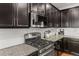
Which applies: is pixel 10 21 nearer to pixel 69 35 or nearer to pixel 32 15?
pixel 32 15

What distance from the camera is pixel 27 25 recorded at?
1.03 metres

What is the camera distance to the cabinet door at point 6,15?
0.75 meters

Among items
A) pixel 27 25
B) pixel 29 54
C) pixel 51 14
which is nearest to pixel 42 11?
pixel 51 14

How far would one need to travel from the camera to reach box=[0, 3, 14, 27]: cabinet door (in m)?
0.75

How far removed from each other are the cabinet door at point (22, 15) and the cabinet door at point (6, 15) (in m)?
0.10

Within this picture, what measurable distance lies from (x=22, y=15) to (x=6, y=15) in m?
0.23

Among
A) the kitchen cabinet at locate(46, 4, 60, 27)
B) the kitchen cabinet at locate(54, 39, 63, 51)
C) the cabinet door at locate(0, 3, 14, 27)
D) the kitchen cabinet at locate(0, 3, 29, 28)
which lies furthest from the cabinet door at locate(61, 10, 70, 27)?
the cabinet door at locate(0, 3, 14, 27)

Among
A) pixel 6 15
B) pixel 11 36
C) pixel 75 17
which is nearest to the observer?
pixel 6 15

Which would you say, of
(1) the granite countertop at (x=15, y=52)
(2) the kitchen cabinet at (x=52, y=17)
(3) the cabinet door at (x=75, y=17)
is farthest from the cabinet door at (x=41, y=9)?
(1) the granite countertop at (x=15, y=52)

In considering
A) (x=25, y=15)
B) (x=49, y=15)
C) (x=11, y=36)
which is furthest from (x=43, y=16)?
(x=11, y=36)

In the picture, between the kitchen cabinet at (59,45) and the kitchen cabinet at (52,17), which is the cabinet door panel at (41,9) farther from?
the kitchen cabinet at (59,45)

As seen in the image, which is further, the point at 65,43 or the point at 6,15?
the point at 65,43

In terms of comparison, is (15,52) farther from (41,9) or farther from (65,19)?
(65,19)

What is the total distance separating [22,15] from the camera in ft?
3.17
